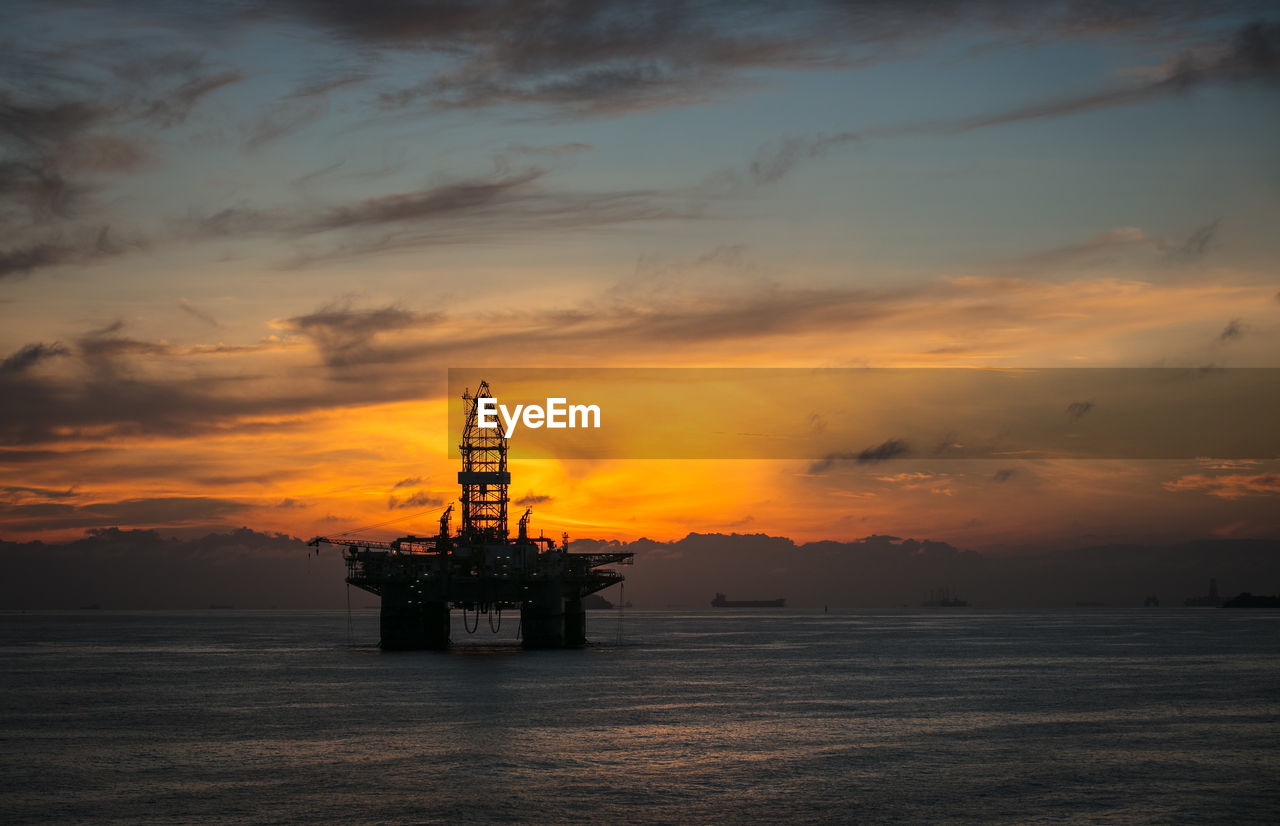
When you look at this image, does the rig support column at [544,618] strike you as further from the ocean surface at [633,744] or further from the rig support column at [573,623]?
the ocean surface at [633,744]

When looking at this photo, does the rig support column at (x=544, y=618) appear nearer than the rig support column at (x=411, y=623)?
Yes

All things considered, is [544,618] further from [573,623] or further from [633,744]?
[633,744]

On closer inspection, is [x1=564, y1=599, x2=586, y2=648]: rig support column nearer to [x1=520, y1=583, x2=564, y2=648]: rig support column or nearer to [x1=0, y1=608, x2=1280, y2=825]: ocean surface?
[x1=520, y1=583, x2=564, y2=648]: rig support column

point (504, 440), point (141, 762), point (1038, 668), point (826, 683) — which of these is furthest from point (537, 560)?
point (141, 762)

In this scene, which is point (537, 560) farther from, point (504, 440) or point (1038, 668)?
point (1038, 668)

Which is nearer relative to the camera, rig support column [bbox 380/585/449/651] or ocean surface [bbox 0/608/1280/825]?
ocean surface [bbox 0/608/1280/825]
